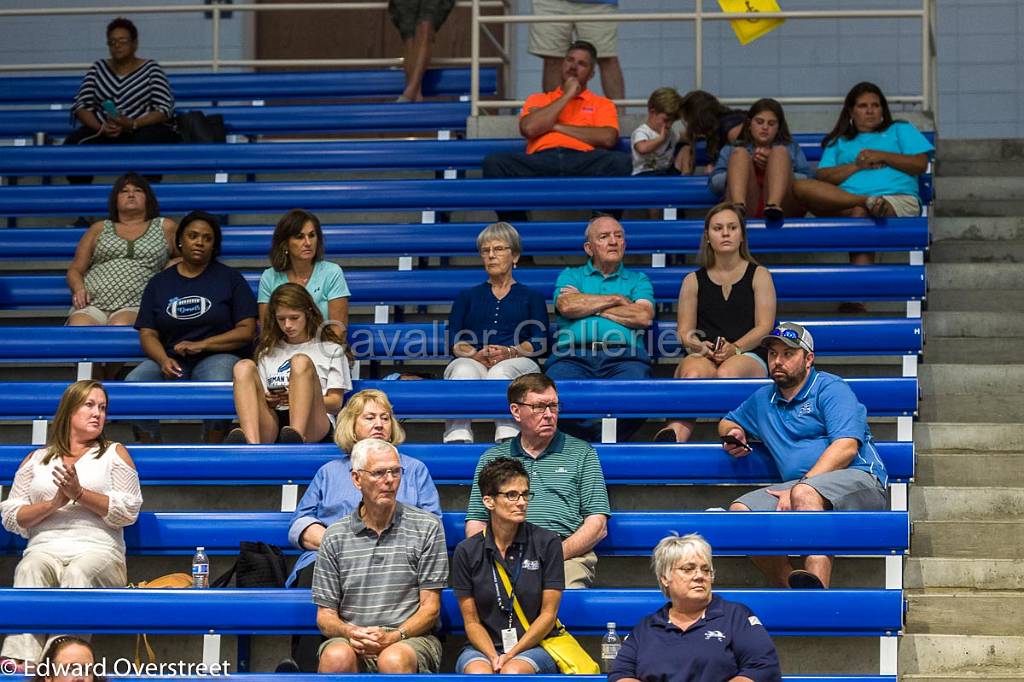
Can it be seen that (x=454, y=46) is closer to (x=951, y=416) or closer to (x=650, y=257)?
(x=650, y=257)

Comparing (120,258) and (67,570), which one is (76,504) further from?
(120,258)

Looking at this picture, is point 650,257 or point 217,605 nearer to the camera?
point 217,605

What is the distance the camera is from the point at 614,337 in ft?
19.5

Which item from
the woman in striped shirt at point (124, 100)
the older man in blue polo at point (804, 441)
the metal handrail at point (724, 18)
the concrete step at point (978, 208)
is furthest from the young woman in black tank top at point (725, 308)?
the woman in striped shirt at point (124, 100)

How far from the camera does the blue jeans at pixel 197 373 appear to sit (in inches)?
233

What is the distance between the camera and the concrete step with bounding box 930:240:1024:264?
693 cm

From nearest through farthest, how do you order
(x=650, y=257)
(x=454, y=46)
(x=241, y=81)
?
(x=650, y=257)
(x=241, y=81)
(x=454, y=46)

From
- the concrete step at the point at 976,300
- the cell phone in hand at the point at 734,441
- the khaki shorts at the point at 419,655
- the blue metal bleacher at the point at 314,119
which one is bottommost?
the khaki shorts at the point at 419,655

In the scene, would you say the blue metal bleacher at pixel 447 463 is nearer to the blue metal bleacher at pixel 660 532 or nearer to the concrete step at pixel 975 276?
the blue metal bleacher at pixel 660 532

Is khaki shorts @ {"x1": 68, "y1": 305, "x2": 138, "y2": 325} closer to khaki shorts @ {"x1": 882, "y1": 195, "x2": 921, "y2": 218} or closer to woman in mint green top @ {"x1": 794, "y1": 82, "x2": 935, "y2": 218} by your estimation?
woman in mint green top @ {"x1": 794, "y1": 82, "x2": 935, "y2": 218}

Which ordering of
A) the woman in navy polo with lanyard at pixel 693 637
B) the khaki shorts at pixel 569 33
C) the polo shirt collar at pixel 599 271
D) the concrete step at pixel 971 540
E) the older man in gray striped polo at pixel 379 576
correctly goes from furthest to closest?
the khaki shorts at pixel 569 33
the polo shirt collar at pixel 599 271
the concrete step at pixel 971 540
the older man in gray striped polo at pixel 379 576
the woman in navy polo with lanyard at pixel 693 637

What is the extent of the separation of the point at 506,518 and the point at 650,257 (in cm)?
282

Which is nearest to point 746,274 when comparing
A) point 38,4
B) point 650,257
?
point 650,257

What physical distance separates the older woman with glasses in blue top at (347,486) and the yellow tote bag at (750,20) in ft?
13.0
